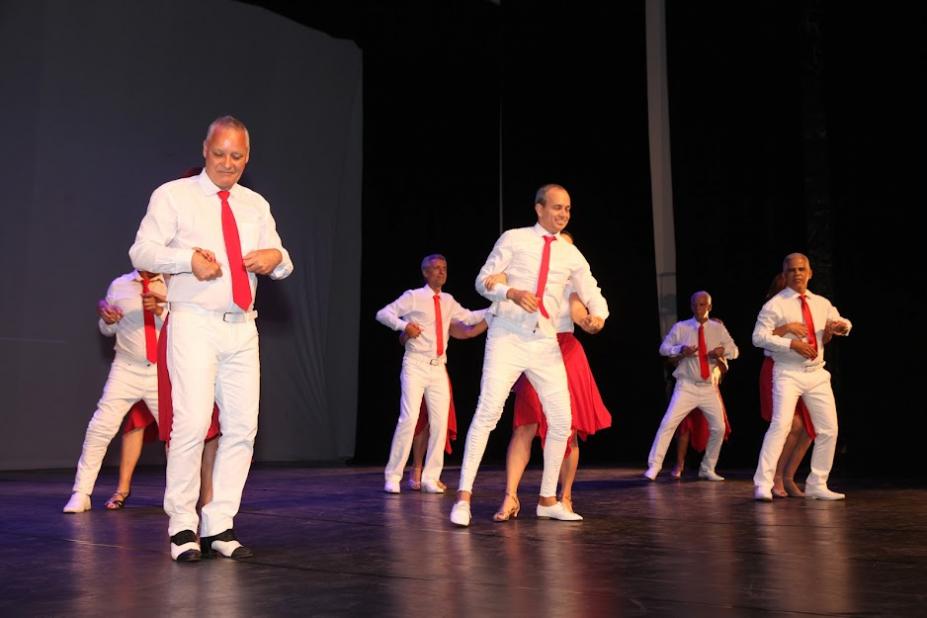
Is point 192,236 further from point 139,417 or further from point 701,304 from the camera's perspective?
point 701,304

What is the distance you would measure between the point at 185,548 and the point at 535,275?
2168 mm

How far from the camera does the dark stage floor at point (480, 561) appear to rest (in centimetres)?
288

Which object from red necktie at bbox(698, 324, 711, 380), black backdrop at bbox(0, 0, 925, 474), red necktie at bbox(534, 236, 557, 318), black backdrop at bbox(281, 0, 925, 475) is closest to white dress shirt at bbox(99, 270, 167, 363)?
red necktie at bbox(534, 236, 557, 318)

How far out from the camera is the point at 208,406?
3709 mm

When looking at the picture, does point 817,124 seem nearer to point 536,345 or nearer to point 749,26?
point 749,26

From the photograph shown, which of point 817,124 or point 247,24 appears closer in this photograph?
point 817,124

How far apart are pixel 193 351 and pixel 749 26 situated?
24.6 ft

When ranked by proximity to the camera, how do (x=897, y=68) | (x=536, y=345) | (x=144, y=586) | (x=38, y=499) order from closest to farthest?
1. (x=144, y=586)
2. (x=536, y=345)
3. (x=38, y=499)
4. (x=897, y=68)

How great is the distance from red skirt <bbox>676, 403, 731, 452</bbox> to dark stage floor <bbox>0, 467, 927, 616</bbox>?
7.97ft

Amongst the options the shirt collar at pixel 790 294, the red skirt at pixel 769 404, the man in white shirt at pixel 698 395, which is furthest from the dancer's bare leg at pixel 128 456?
the man in white shirt at pixel 698 395

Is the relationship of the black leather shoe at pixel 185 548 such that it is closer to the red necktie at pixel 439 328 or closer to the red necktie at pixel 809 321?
the red necktie at pixel 439 328

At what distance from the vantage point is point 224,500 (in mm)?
3801

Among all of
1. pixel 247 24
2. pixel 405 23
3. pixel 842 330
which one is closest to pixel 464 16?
pixel 405 23

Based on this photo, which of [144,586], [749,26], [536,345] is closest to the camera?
[144,586]
